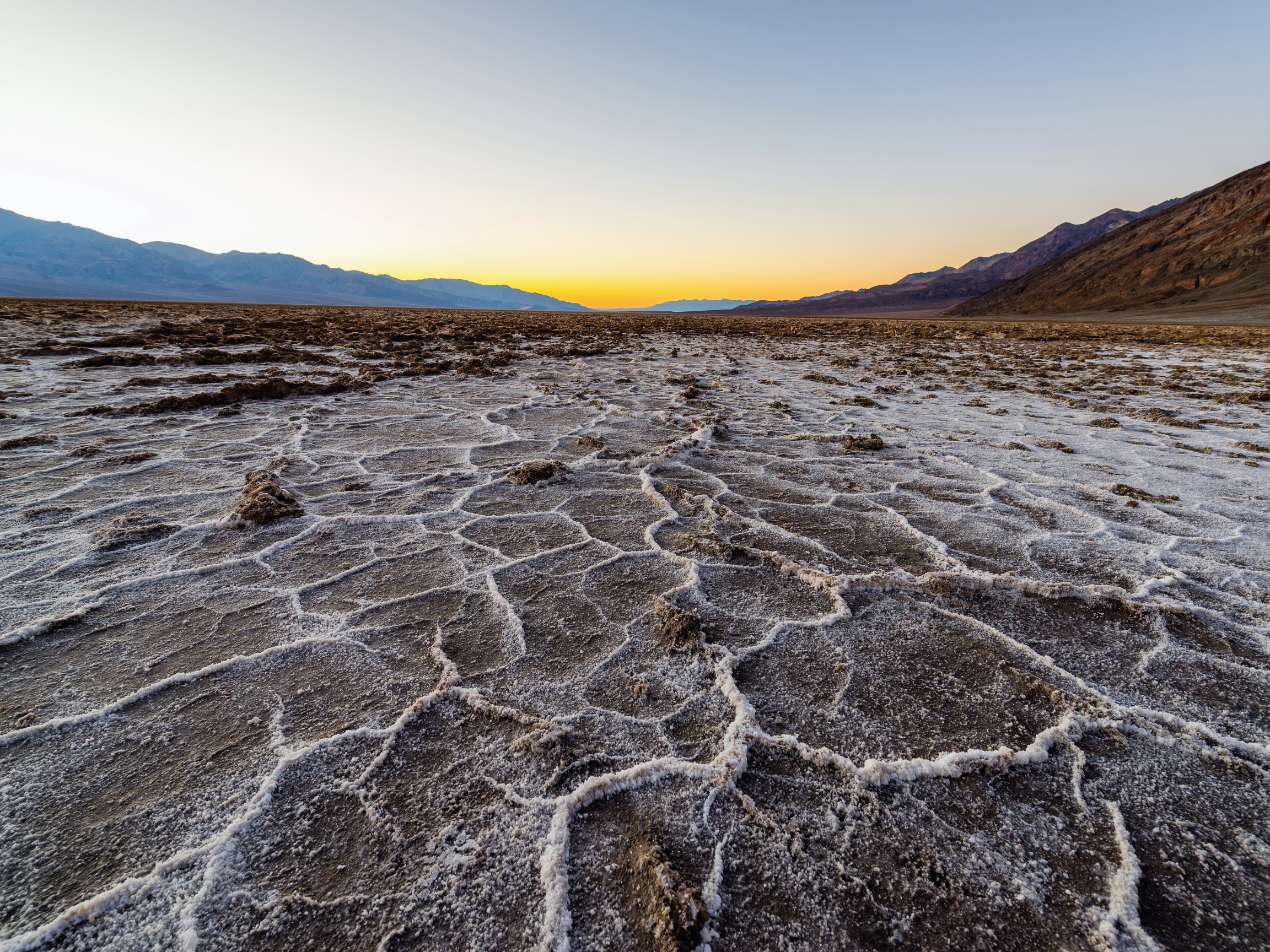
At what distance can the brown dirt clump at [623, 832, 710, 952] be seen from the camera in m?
1.04

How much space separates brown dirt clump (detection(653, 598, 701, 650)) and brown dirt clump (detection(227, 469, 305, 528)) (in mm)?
2111

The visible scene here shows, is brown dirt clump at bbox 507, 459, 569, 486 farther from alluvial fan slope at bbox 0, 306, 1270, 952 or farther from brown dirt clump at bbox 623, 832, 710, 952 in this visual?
brown dirt clump at bbox 623, 832, 710, 952

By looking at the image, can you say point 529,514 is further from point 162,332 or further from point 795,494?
point 162,332

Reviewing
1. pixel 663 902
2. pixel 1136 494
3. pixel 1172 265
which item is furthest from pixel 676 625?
pixel 1172 265

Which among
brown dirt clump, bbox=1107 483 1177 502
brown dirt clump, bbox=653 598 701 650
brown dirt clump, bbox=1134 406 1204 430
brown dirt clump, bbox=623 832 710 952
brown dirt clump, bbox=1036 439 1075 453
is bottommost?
brown dirt clump, bbox=623 832 710 952

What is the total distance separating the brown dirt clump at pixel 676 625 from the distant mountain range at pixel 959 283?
106088 millimetres

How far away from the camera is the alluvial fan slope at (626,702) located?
44.1 inches

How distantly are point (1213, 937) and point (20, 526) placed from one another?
4517 mm

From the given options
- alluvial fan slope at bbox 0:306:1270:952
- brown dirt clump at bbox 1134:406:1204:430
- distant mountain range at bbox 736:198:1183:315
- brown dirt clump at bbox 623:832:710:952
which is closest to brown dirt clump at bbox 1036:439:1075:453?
alluvial fan slope at bbox 0:306:1270:952

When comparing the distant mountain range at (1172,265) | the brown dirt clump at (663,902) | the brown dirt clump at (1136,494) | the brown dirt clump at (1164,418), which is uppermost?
the distant mountain range at (1172,265)

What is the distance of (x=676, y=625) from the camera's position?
2.00m

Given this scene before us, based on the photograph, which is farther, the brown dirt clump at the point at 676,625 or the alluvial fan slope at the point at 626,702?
the brown dirt clump at the point at 676,625

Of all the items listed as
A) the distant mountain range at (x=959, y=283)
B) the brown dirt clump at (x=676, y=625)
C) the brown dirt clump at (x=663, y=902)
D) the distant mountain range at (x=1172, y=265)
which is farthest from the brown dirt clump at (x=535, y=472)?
the distant mountain range at (x=959, y=283)

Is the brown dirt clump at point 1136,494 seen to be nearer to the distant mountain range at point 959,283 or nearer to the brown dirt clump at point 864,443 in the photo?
the brown dirt clump at point 864,443
